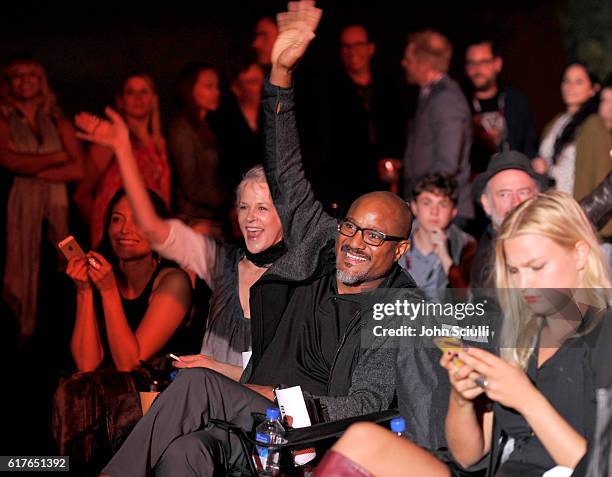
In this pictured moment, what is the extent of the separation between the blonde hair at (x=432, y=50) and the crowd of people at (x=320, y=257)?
0.05 feet

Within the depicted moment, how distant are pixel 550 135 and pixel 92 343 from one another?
3.19 m

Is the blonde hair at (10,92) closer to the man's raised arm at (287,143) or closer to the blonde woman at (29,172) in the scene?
the blonde woman at (29,172)

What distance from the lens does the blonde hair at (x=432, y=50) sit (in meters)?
6.85

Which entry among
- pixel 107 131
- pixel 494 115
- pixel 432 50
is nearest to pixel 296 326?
pixel 107 131

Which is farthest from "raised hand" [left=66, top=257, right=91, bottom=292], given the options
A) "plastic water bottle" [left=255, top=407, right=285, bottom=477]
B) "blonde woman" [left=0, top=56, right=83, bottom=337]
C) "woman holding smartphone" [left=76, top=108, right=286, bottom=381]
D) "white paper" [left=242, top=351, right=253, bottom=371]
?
"plastic water bottle" [left=255, top=407, right=285, bottom=477]

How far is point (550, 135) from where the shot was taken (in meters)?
6.92

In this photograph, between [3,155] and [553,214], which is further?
[3,155]

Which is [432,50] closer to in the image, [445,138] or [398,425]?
[445,138]

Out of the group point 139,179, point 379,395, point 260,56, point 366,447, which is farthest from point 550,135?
point 366,447

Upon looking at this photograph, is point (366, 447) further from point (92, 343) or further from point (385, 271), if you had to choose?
point (92, 343)

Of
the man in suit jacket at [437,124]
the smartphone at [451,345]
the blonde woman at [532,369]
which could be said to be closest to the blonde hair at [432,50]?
the man in suit jacket at [437,124]

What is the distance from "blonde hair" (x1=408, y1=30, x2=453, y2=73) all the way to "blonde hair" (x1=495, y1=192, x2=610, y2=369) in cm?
340

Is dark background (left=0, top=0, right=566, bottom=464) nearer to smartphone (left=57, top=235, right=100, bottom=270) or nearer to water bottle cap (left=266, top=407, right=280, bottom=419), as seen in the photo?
smartphone (left=57, top=235, right=100, bottom=270)

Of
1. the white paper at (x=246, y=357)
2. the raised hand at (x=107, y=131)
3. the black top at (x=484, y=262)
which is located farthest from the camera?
the raised hand at (x=107, y=131)
